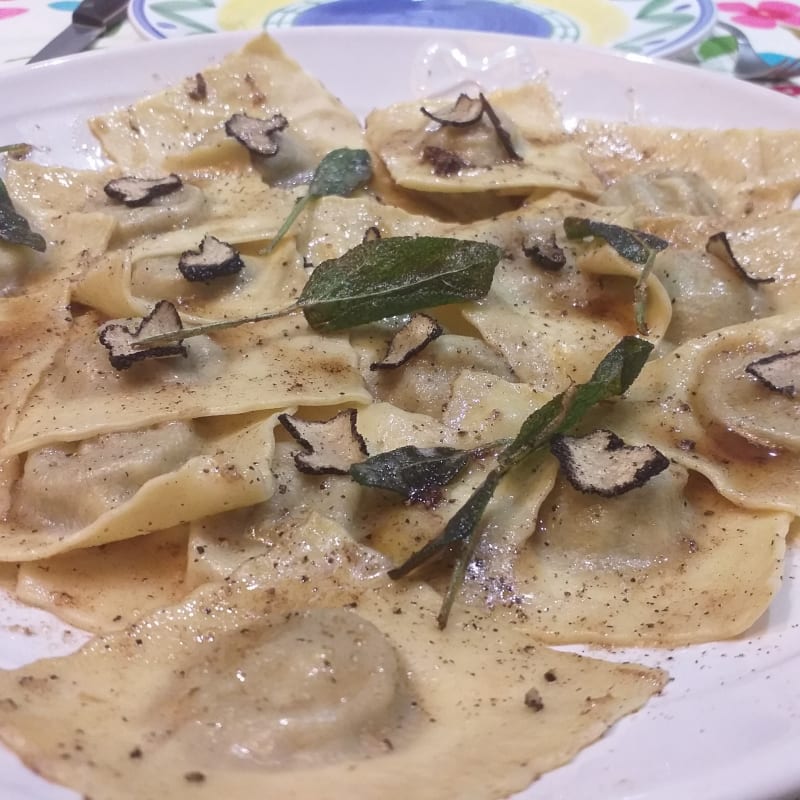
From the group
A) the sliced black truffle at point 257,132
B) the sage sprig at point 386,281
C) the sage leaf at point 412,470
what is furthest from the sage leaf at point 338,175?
the sage leaf at point 412,470

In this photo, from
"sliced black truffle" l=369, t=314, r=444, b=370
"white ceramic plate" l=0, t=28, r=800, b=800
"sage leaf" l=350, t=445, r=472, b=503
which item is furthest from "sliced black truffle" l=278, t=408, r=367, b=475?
"white ceramic plate" l=0, t=28, r=800, b=800

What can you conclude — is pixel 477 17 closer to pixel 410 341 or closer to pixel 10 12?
pixel 10 12

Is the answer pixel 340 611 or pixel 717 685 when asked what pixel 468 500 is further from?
pixel 717 685

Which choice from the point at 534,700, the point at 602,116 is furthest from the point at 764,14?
the point at 534,700

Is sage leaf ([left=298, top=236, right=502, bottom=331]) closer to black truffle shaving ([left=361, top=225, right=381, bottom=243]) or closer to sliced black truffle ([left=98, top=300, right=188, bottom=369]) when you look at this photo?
black truffle shaving ([left=361, top=225, right=381, bottom=243])

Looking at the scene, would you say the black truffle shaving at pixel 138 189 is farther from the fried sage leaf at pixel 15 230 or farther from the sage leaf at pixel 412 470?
the sage leaf at pixel 412 470

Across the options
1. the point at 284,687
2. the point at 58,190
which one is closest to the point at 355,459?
the point at 284,687
